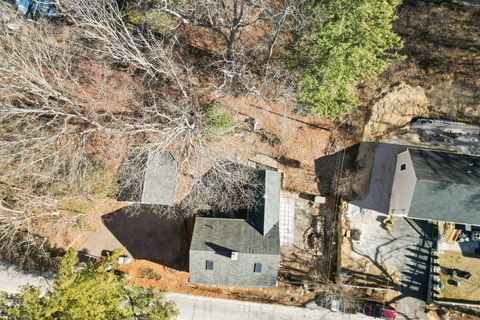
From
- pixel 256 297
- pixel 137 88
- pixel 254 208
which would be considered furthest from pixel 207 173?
pixel 256 297

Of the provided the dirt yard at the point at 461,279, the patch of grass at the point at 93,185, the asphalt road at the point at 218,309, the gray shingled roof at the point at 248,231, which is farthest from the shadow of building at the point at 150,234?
the dirt yard at the point at 461,279

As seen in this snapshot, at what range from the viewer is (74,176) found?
26391 mm

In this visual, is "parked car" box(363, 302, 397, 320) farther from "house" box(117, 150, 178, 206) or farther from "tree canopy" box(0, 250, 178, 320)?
"house" box(117, 150, 178, 206)

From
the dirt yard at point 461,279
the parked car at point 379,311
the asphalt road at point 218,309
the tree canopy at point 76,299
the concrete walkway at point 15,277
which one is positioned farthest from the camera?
the dirt yard at point 461,279

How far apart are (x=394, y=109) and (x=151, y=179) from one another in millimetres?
20638

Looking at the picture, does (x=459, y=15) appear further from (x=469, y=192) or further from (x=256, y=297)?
(x=256, y=297)

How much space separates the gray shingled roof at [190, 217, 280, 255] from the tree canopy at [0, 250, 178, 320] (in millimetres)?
4895

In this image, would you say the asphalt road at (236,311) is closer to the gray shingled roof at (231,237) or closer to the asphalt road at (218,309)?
the asphalt road at (218,309)

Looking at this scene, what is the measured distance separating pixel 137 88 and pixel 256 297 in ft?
62.5

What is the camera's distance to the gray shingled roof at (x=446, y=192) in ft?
87.6

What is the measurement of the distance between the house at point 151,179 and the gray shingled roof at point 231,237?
10.6 feet

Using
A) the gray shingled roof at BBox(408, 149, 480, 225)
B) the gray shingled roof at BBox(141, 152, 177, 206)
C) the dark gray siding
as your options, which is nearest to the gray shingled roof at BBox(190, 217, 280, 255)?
the dark gray siding

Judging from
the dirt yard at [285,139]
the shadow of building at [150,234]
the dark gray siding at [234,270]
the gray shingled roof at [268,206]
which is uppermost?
the dirt yard at [285,139]

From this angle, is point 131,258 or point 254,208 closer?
point 254,208
